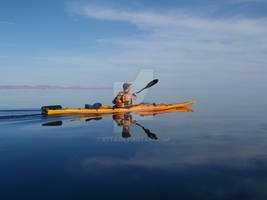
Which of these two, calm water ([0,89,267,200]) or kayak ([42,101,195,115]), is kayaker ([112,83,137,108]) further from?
calm water ([0,89,267,200])

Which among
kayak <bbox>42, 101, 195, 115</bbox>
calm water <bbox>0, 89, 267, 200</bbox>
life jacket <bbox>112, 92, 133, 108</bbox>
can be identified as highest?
life jacket <bbox>112, 92, 133, 108</bbox>

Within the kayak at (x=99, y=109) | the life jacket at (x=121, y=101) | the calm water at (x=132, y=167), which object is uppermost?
the life jacket at (x=121, y=101)

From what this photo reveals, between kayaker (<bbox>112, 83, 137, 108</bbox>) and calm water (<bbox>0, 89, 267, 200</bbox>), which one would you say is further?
kayaker (<bbox>112, 83, 137, 108</bbox>)

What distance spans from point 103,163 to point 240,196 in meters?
3.64

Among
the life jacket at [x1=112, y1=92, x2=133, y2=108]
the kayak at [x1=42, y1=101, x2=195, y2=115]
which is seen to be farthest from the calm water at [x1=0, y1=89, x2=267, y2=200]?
the life jacket at [x1=112, y1=92, x2=133, y2=108]

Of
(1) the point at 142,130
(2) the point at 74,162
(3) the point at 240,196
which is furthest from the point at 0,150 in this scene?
(3) the point at 240,196

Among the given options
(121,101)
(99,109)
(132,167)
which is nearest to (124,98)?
(121,101)

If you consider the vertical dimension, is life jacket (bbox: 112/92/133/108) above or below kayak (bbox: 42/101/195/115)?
above

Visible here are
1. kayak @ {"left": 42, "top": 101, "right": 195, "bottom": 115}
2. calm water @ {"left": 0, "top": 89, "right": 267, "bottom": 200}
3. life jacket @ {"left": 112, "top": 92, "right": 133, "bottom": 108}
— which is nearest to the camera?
calm water @ {"left": 0, "top": 89, "right": 267, "bottom": 200}

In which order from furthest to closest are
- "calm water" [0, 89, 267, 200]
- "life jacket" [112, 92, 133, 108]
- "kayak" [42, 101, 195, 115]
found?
"life jacket" [112, 92, 133, 108] < "kayak" [42, 101, 195, 115] < "calm water" [0, 89, 267, 200]

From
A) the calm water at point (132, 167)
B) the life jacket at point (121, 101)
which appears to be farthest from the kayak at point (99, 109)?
the calm water at point (132, 167)

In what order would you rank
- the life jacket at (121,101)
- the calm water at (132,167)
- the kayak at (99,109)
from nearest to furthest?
the calm water at (132,167), the kayak at (99,109), the life jacket at (121,101)

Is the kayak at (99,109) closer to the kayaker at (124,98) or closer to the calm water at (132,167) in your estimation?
the kayaker at (124,98)

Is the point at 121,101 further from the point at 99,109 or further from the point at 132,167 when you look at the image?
the point at 132,167
